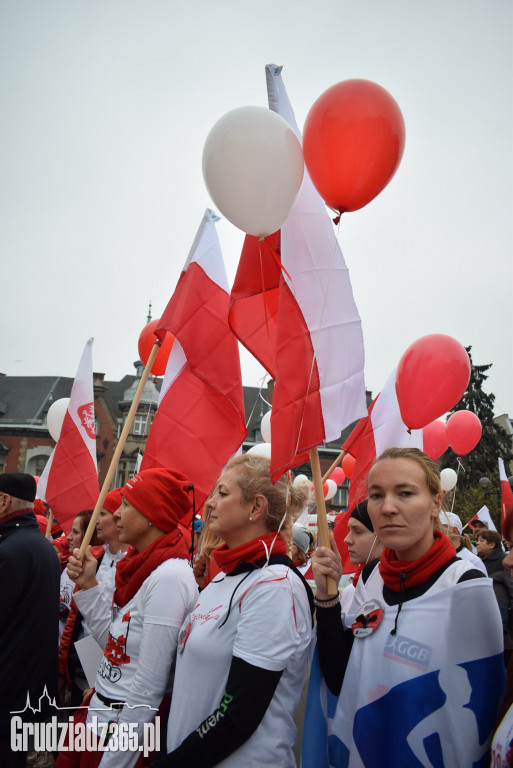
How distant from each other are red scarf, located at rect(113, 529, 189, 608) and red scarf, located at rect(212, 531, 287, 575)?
43 cm

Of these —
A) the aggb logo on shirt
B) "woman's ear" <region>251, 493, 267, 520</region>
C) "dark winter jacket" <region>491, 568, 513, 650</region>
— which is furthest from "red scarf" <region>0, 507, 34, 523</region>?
"dark winter jacket" <region>491, 568, 513, 650</region>

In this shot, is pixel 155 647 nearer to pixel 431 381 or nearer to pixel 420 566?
pixel 420 566

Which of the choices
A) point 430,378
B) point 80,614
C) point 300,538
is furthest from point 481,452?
point 80,614

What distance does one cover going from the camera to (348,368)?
260 centimetres

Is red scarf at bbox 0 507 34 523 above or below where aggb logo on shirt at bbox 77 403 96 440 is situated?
below

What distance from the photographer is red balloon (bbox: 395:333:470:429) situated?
4031 mm

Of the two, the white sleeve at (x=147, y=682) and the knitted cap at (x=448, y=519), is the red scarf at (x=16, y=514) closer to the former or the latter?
the white sleeve at (x=147, y=682)

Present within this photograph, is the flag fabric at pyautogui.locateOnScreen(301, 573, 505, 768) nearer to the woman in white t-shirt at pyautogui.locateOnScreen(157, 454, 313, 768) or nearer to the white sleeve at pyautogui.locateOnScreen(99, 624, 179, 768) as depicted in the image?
the woman in white t-shirt at pyautogui.locateOnScreen(157, 454, 313, 768)

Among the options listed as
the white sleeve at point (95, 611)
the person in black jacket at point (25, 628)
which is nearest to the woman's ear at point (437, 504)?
the white sleeve at point (95, 611)

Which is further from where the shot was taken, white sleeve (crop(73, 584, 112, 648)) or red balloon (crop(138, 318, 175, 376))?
red balloon (crop(138, 318, 175, 376))

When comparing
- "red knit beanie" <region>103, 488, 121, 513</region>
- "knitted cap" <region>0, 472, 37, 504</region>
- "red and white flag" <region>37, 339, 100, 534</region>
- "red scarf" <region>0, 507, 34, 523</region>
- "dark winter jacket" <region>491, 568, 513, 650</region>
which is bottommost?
"dark winter jacket" <region>491, 568, 513, 650</region>

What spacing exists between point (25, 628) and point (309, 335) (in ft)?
7.33

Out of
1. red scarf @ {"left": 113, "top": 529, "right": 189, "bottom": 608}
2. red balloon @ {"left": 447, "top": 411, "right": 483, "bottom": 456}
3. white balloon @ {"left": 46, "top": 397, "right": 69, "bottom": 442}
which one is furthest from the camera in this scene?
red balloon @ {"left": 447, "top": 411, "right": 483, "bottom": 456}

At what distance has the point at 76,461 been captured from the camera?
5238 mm
